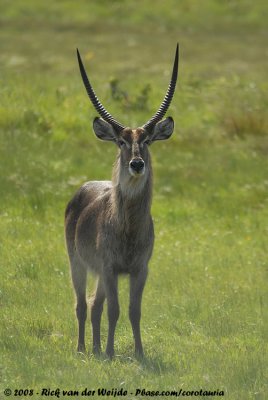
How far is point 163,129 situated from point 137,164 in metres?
0.92

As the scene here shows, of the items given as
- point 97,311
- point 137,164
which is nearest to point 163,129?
point 137,164

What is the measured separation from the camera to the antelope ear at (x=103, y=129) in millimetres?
11109

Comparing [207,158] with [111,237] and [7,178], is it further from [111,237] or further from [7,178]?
[111,237]

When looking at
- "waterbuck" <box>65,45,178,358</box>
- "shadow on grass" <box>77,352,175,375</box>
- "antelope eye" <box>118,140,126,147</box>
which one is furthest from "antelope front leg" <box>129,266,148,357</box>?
"antelope eye" <box>118,140,126,147</box>

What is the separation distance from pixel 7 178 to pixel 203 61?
59.2ft

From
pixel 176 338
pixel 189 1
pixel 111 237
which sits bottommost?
pixel 176 338

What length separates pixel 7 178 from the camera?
18.9 meters

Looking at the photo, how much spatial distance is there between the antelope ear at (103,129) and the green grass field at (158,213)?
7.49 ft

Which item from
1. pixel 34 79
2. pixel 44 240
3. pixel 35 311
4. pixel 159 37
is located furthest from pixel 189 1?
pixel 35 311

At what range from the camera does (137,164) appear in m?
10.5

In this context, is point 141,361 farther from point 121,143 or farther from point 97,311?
point 121,143

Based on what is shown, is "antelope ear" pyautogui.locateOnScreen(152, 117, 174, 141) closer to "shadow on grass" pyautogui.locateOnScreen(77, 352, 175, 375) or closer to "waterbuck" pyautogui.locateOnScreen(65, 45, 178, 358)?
"waterbuck" pyautogui.locateOnScreen(65, 45, 178, 358)

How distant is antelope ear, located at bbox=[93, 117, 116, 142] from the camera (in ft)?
36.4

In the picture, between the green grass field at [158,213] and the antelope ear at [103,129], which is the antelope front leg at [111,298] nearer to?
the green grass field at [158,213]
